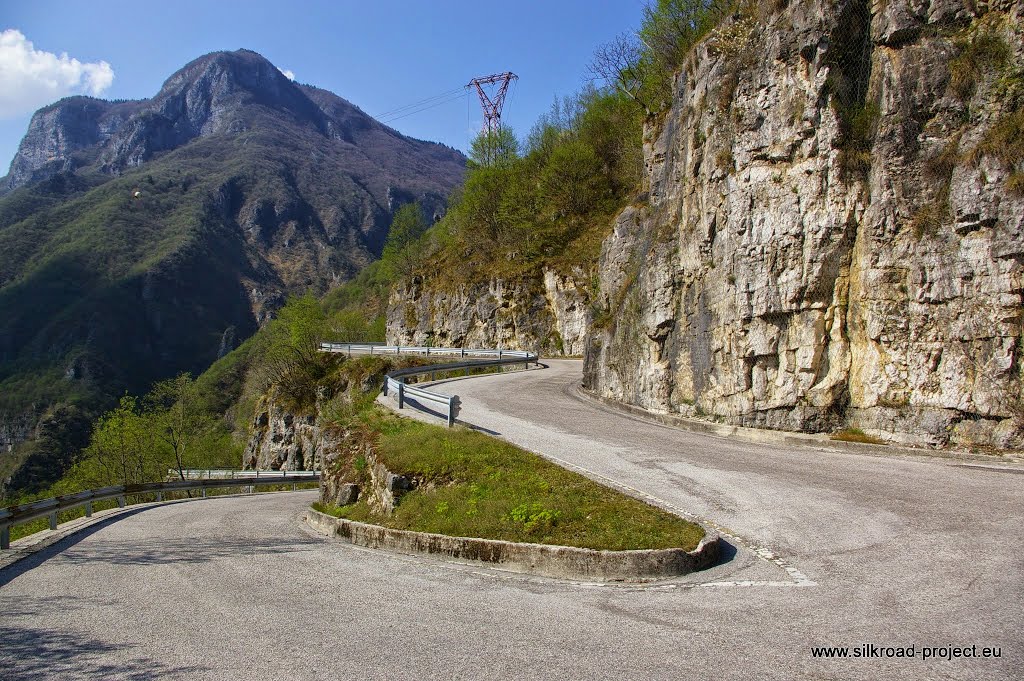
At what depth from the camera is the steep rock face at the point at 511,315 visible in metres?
40.7

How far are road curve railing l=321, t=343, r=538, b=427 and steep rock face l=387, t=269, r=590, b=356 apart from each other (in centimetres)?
250

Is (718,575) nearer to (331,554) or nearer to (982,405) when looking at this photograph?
(331,554)

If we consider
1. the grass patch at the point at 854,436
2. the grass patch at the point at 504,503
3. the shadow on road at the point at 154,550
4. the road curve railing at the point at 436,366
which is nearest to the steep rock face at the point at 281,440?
the road curve railing at the point at 436,366

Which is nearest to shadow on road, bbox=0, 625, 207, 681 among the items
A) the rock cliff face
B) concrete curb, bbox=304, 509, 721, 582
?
concrete curb, bbox=304, 509, 721, 582

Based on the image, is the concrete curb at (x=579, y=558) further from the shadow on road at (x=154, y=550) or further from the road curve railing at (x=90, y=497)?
the road curve railing at (x=90, y=497)

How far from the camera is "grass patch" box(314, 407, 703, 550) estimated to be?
7609mm

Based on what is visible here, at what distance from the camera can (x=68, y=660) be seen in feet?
15.9

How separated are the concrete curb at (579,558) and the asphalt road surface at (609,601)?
0.24 m

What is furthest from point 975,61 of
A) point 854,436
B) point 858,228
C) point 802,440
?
point 802,440

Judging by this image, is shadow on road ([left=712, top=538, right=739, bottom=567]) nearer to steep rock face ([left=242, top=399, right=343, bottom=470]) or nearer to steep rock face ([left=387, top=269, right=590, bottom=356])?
steep rock face ([left=387, top=269, right=590, bottom=356])

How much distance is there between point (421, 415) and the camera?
51.0ft

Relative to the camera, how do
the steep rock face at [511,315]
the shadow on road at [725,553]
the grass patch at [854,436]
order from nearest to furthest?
the shadow on road at [725,553], the grass patch at [854,436], the steep rock face at [511,315]

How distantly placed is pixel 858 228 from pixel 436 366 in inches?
707

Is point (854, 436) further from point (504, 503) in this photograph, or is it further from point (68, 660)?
point (68, 660)
